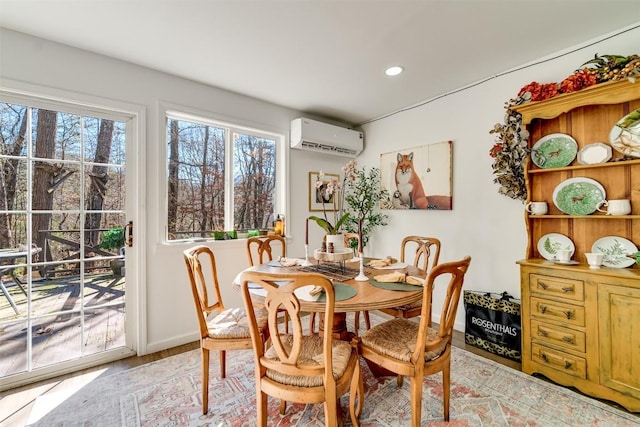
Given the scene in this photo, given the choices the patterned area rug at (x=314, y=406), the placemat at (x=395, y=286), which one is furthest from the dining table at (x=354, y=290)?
the patterned area rug at (x=314, y=406)

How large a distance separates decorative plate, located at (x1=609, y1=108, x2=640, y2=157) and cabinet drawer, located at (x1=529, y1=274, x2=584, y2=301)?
0.97m

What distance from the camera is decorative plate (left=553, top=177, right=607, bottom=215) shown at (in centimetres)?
209

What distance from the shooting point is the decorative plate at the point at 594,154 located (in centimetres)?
206

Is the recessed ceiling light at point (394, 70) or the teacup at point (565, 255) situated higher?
the recessed ceiling light at point (394, 70)

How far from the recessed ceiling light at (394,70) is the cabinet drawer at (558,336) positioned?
234 centimetres

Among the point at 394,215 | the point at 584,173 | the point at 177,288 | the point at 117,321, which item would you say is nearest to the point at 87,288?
the point at 117,321

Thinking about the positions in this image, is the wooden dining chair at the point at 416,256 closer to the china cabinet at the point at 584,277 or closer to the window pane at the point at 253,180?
the china cabinet at the point at 584,277

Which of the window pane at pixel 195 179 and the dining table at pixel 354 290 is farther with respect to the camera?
the window pane at pixel 195 179

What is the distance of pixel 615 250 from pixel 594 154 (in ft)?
2.35

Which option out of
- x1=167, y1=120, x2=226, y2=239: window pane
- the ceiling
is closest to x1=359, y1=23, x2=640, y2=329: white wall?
the ceiling

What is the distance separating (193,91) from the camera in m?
2.79

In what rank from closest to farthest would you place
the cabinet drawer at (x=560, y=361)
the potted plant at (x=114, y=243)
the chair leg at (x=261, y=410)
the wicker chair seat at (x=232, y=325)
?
1. the chair leg at (x=261, y=410)
2. the wicker chair seat at (x=232, y=325)
3. the cabinet drawer at (x=560, y=361)
4. the potted plant at (x=114, y=243)

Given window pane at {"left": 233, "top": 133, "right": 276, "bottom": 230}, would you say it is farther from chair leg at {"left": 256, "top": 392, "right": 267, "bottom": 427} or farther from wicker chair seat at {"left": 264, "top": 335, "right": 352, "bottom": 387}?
chair leg at {"left": 256, "top": 392, "right": 267, "bottom": 427}

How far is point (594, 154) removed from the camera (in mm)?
2111
